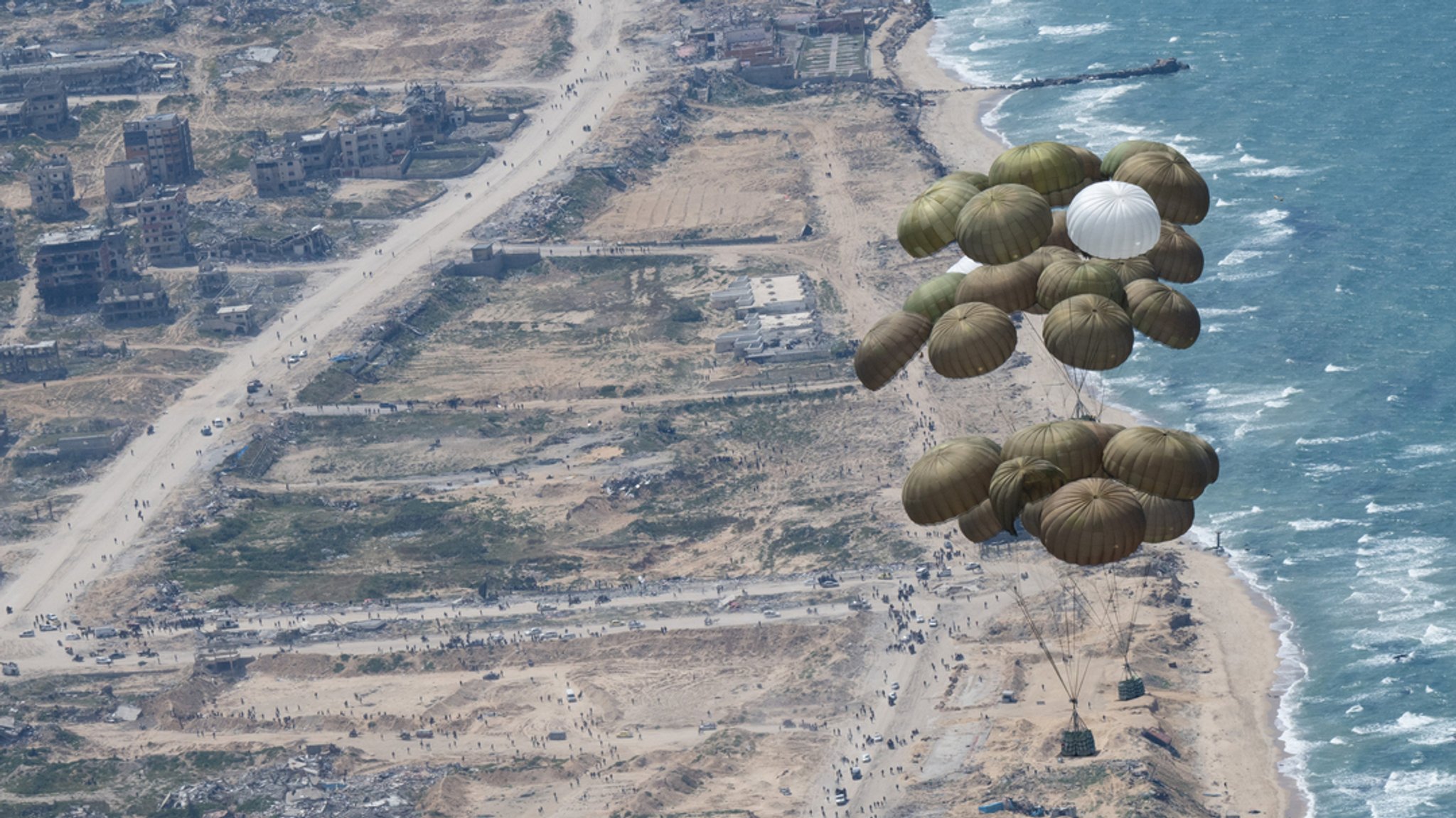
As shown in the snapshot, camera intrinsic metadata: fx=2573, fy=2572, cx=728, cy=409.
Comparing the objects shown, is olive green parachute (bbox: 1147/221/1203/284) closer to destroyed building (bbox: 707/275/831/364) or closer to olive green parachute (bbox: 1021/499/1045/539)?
olive green parachute (bbox: 1021/499/1045/539)

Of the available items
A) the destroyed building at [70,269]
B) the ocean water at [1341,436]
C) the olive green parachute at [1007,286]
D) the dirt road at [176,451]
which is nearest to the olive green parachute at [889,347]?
the olive green parachute at [1007,286]

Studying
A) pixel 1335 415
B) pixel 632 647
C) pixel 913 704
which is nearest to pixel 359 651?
pixel 632 647

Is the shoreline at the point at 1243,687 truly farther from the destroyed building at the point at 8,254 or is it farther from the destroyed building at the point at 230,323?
the destroyed building at the point at 8,254

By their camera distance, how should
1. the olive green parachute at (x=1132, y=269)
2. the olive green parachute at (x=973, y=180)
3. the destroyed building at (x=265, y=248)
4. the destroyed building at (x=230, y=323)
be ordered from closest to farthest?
the olive green parachute at (x=1132, y=269) → the olive green parachute at (x=973, y=180) → the destroyed building at (x=230, y=323) → the destroyed building at (x=265, y=248)

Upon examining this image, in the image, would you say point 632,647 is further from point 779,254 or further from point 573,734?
point 779,254

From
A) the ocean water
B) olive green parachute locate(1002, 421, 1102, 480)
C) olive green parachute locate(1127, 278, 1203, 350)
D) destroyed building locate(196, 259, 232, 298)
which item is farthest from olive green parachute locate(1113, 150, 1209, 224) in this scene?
destroyed building locate(196, 259, 232, 298)

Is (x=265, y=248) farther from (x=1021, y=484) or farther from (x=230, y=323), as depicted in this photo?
(x=1021, y=484)

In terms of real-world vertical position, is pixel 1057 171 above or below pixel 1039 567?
above
